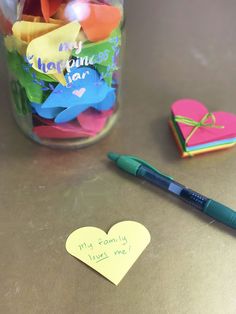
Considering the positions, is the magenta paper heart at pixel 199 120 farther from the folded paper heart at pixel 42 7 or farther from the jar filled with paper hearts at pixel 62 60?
the folded paper heart at pixel 42 7

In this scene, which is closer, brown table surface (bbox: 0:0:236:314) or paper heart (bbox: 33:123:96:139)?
brown table surface (bbox: 0:0:236:314)

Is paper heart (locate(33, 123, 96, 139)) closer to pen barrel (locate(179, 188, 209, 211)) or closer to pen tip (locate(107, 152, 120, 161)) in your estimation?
pen tip (locate(107, 152, 120, 161))

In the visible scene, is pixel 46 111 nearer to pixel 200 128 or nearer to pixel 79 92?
pixel 79 92

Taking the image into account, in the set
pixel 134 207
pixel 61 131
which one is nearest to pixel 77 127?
pixel 61 131

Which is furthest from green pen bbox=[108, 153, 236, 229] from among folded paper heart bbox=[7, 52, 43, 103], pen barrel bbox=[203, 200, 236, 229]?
folded paper heart bbox=[7, 52, 43, 103]

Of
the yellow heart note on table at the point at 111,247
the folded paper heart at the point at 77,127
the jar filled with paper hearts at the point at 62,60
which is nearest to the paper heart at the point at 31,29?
the jar filled with paper hearts at the point at 62,60

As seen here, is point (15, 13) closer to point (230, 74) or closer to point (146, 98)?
point (146, 98)
